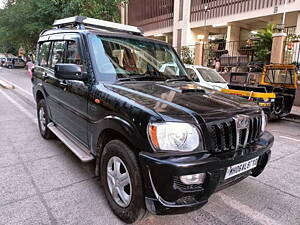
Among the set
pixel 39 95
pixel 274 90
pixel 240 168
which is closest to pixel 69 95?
pixel 39 95

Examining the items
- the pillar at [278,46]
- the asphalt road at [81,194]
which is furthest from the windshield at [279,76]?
the asphalt road at [81,194]

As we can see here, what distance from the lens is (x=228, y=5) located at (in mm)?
15078

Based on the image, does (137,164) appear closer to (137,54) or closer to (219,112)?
(219,112)

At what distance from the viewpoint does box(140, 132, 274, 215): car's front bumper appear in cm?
179

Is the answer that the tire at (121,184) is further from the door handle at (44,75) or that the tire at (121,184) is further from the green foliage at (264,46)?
the green foliage at (264,46)

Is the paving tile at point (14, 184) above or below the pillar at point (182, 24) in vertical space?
below

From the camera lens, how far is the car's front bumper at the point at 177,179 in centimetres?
179

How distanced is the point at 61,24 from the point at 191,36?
607 inches

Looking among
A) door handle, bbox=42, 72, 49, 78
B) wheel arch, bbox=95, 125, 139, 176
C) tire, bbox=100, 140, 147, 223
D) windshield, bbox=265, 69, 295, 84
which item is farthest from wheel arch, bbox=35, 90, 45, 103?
windshield, bbox=265, 69, 295, 84

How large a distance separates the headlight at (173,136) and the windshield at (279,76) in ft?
22.9

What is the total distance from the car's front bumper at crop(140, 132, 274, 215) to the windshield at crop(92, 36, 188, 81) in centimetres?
132

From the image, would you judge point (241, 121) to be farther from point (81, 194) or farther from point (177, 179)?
point (81, 194)

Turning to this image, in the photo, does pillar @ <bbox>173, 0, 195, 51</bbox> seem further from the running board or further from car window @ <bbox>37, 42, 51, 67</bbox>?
the running board

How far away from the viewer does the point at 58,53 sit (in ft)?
12.3
